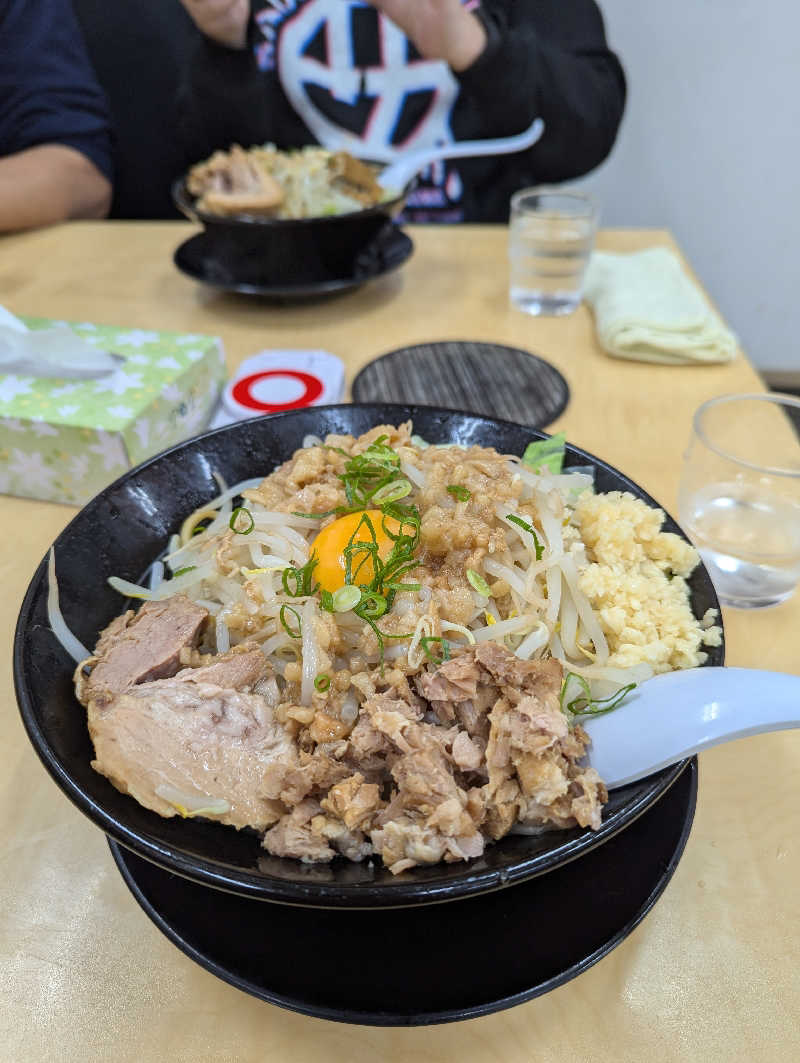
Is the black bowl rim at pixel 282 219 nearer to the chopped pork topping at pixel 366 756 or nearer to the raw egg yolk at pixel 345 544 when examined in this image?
the raw egg yolk at pixel 345 544

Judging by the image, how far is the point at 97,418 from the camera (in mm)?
1737

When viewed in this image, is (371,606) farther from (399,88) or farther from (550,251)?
(399,88)

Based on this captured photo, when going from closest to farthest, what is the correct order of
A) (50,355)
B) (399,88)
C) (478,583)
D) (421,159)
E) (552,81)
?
(478,583), (50,355), (421,159), (552,81), (399,88)

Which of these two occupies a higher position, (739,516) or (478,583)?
(478,583)

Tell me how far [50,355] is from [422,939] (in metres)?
1.68

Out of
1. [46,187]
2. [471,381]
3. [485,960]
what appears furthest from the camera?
[46,187]

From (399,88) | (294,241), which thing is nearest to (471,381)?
(294,241)

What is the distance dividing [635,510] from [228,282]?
1960mm

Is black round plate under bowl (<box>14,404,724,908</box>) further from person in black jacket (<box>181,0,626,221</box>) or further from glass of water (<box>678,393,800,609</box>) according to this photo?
person in black jacket (<box>181,0,626,221</box>)

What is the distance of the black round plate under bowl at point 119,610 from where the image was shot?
0.81 meters

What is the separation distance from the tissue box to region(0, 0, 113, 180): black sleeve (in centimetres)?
227

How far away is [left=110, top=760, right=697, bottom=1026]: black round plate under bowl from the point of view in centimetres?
90

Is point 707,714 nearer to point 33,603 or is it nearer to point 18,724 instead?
point 33,603

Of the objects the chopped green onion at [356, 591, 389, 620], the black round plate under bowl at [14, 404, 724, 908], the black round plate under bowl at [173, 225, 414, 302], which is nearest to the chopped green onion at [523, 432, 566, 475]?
the black round plate under bowl at [14, 404, 724, 908]
